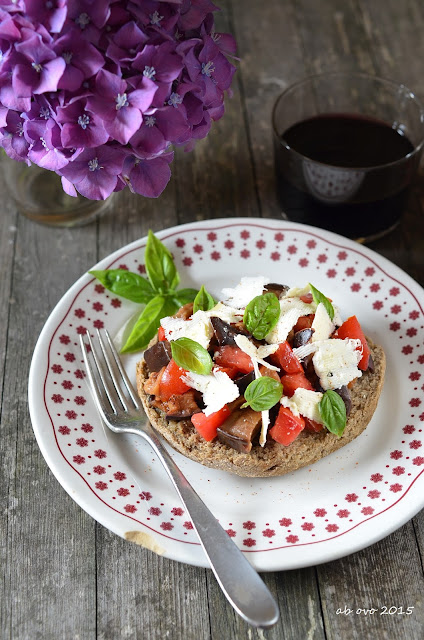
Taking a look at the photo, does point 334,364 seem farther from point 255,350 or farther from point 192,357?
point 192,357

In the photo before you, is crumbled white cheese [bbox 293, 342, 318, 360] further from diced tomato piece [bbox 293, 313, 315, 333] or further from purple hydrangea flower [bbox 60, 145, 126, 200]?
purple hydrangea flower [bbox 60, 145, 126, 200]

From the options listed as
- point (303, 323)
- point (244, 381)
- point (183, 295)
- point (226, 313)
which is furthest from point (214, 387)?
point (183, 295)

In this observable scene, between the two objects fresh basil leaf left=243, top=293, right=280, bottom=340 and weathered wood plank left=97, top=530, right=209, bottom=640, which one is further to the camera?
fresh basil leaf left=243, top=293, right=280, bottom=340

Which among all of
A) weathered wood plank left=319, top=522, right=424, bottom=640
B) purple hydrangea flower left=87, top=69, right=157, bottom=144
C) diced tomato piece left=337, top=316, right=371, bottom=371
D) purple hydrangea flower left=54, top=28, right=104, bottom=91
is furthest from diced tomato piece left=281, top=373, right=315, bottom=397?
purple hydrangea flower left=54, top=28, right=104, bottom=91

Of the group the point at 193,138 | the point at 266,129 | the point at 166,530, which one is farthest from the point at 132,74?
the point at 266,129

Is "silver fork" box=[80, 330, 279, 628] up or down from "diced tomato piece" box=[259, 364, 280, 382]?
down

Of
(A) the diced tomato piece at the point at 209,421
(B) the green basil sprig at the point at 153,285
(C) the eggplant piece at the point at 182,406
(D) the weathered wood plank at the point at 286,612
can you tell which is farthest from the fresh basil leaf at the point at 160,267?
(D) the weathered wood plank at the point at 286,612
